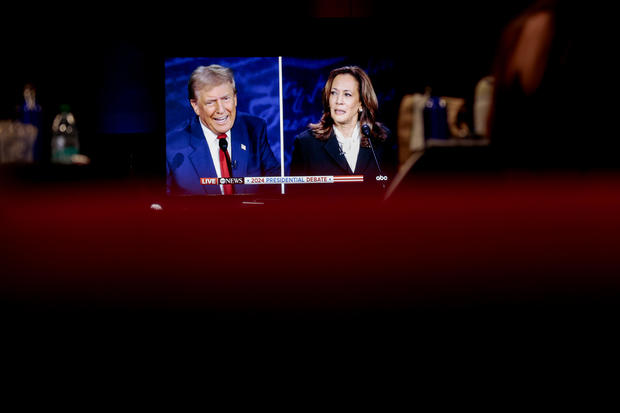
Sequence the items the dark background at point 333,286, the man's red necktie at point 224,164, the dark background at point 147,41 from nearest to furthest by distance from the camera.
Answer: the dark background at point 333,286
the man's red necktie at point 224,164
the dark background at point 147,41

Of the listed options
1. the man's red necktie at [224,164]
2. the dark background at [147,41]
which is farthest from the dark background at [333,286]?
the dark background at [147,41]

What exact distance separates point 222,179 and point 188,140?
31cm

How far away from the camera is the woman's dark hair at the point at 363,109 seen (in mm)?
3039

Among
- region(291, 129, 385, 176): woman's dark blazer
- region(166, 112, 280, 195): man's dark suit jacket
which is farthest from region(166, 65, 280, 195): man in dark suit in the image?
region(291, 129, 385, 176): woman's dark blazer

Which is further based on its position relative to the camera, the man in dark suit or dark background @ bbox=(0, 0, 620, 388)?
the man in dark suit

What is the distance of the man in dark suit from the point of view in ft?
9.88

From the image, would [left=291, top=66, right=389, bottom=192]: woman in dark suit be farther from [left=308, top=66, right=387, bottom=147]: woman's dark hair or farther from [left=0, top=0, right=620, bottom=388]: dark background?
[left=0, top=0, right=620, bottom=388]: dark background

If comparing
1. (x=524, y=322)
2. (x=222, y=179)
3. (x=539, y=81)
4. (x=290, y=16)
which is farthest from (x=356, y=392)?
(x=290, y=16)

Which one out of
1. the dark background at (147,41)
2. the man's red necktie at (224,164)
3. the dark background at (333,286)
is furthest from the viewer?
the dark background at (147,41)

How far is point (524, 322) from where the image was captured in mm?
1043

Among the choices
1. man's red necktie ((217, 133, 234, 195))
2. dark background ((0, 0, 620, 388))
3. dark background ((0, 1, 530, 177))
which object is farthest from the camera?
dark background ((0, 1, 530, 177))

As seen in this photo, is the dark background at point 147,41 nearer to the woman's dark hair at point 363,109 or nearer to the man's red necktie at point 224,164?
the woman's dark hair at point 363,109

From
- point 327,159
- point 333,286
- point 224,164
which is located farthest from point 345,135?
point 333,286

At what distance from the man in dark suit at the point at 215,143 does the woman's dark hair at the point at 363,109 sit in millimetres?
318
